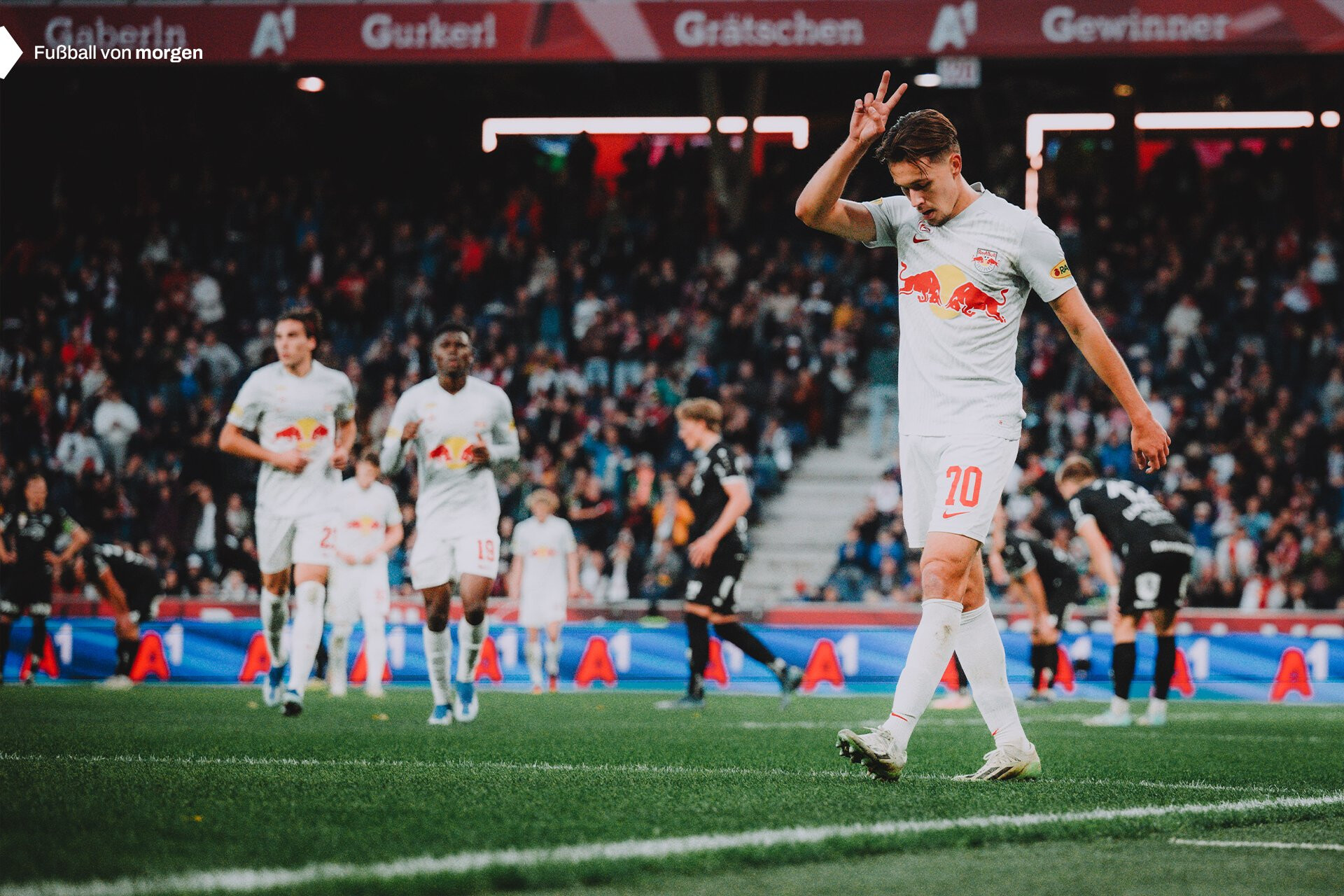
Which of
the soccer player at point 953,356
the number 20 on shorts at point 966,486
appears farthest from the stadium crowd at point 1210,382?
the number 20 on shorts at point 966,486

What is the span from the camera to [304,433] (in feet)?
33.4

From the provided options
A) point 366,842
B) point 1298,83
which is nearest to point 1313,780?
point 366,842

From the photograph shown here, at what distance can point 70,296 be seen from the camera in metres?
24.6

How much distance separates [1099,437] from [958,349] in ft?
52.1

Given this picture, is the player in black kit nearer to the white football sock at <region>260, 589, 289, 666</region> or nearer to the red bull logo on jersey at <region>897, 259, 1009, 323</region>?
the white football sock at <region>260, 589, 289, 666</region>

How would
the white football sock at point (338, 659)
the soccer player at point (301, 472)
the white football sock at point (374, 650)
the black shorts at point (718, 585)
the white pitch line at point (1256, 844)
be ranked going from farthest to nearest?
the white football sock at point (374, 650)
the white football sock at point (338, 659)
the black shorts at point (718, 585)
the soccer player at point (301, 472)
the white pitch line at point (1256, 844)

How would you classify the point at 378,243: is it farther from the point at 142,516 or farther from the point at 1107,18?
the point at 1107,18

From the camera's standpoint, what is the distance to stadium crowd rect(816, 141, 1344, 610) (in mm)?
19422

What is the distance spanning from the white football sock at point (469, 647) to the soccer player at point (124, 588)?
7001 mm

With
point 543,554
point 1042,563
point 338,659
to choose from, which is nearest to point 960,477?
point 1042,563

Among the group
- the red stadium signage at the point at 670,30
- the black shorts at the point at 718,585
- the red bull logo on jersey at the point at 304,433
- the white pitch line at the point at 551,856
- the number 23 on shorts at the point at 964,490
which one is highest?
the red stadium signage at the point at 670,30

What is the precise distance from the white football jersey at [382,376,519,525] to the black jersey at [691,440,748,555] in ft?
9.96

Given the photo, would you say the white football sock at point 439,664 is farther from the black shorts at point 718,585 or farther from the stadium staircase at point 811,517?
the stadium staircase at point 811,517

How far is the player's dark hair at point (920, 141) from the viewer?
5691 mm
